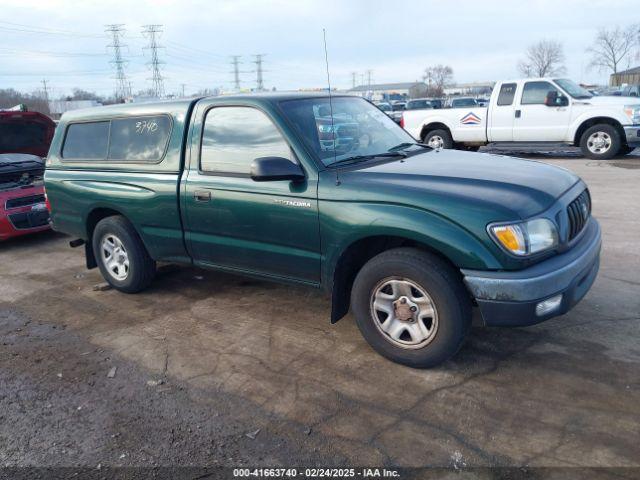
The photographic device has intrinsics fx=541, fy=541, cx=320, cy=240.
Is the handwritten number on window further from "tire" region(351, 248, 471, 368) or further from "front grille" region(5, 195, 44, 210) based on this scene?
"front grille" region(5, 195, 44, 210)

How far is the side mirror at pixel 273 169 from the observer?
3.62 meters

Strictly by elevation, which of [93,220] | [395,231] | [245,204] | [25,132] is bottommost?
[93,220]

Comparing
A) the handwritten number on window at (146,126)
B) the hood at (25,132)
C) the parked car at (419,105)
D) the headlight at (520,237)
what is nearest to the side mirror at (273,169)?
the headlight at (520,237)

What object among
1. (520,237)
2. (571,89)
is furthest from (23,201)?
(571,89)

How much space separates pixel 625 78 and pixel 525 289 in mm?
64589

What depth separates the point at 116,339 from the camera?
4.32m

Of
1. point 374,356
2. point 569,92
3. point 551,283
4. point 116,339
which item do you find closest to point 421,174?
point 551,283

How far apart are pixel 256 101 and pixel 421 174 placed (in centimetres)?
141

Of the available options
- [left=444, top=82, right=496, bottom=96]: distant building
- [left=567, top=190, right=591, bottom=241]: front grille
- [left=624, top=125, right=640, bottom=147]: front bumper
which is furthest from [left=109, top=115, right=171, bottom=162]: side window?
[left=444, top=82, right=496, bottom=96]: distant building

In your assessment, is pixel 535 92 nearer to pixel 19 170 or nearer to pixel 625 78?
pixel 19 170

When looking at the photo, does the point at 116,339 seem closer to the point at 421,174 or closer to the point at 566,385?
the point at 421,174

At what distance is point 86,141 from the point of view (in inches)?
211

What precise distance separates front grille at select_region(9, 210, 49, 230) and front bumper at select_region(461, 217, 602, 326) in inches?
255

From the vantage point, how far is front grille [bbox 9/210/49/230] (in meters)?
7.32
